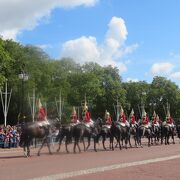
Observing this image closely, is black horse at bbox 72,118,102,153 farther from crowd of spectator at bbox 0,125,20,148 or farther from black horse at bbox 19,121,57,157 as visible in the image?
crowd of spectator at bbox 0,125,20,148

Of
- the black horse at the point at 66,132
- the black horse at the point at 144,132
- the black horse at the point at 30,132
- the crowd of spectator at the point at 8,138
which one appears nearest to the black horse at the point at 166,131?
the black horse at the point at 144,132

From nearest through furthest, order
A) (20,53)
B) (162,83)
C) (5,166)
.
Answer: (5,166) < (20,53) < (162,83)

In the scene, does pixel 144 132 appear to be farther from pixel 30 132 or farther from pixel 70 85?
pixel 70 85

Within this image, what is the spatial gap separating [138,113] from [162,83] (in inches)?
541

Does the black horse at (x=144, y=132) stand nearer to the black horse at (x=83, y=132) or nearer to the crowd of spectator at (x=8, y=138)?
the black horse at (x=83, y=132)

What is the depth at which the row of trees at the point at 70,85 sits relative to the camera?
72188mm

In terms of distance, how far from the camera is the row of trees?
7219 centimetres

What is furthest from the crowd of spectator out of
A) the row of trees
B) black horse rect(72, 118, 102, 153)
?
the row of trees

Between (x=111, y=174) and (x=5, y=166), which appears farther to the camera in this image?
(x=5, y=166)

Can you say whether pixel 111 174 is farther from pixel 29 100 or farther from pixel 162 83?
pixel 162 83

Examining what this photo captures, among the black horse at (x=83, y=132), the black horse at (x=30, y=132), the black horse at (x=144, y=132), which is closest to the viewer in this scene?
the black horse at (x=30, y=132)

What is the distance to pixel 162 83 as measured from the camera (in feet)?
423

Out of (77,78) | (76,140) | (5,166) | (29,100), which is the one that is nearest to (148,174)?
(5,166)

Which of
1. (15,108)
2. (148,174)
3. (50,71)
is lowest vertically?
(148,174)
